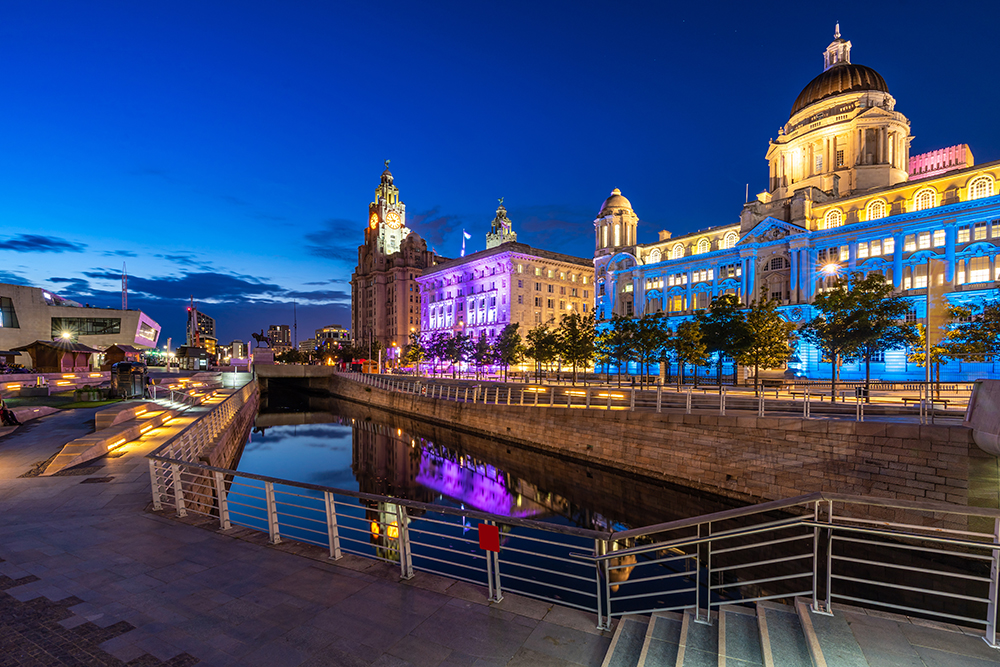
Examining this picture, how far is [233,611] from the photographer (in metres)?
6.55

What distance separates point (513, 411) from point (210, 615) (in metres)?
26.1

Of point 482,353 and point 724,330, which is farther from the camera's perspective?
point 482,353

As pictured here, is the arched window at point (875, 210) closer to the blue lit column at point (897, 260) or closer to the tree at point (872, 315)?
the blue lit column at point (897, 260)

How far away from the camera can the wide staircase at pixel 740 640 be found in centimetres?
514

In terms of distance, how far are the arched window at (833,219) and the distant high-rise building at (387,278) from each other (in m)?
107

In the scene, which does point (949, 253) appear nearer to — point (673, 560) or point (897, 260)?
point (897, 260)

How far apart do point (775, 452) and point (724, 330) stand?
22601mm

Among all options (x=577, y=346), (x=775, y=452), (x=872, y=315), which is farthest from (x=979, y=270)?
(x=775, y=452)

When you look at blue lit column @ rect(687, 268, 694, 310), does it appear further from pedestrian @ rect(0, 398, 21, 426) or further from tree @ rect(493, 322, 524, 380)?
pedestrian @ rect(0, 398, 21, 426)

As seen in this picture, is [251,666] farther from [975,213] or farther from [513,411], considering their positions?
[975,213]

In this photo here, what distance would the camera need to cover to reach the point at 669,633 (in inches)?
232

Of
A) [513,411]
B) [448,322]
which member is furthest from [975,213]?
[448,322]

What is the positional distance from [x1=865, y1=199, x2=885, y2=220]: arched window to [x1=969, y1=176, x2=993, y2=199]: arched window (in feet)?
24.2

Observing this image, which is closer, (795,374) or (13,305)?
(795,374)
